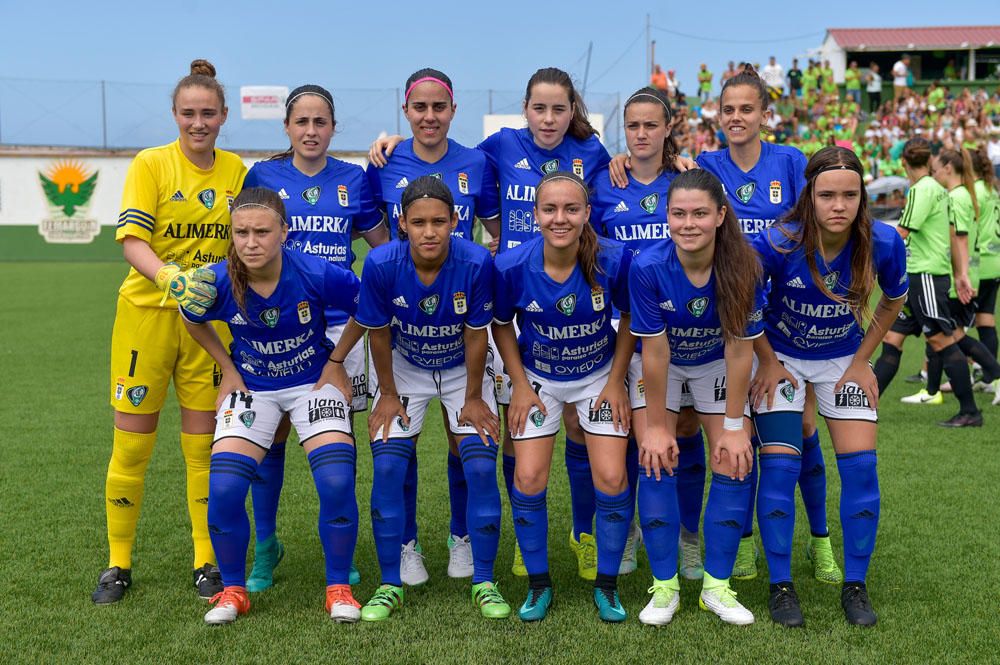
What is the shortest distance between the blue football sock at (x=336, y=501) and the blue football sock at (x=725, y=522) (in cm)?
139

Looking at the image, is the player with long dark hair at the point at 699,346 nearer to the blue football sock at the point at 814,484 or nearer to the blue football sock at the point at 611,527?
the blue football sock at the point at 611,527

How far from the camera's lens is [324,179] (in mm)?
4035

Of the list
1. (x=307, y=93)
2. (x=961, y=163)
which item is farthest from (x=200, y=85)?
(x=961, y=163)

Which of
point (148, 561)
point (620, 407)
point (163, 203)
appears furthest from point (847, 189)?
point (148, 561)

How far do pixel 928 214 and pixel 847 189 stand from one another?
3.91 m

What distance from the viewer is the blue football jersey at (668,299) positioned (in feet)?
11.2

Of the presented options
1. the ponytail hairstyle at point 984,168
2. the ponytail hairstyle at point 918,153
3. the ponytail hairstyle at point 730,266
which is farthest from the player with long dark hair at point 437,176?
the ponytail hairstyle at point 984,168

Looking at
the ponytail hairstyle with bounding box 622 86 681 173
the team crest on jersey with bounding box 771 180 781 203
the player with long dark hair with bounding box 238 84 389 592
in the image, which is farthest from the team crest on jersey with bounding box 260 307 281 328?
the team crest on jersey with bounding box 771 180 781 203

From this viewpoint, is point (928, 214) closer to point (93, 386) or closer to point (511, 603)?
point (511, 603)

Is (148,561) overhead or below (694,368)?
Answer: below

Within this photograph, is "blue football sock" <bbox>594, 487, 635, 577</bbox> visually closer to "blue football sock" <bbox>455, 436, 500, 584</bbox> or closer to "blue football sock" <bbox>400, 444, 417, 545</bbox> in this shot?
"blue football sock" <bbox>455, 436, 500, 584</bbox>

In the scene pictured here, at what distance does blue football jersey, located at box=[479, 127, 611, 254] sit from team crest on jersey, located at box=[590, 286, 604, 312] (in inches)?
27.0

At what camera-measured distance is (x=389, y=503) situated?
3641 mm

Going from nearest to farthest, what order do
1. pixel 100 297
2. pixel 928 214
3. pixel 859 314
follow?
pixel 859 314 < pixel 928 214 < pixel 100 297
